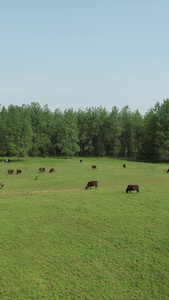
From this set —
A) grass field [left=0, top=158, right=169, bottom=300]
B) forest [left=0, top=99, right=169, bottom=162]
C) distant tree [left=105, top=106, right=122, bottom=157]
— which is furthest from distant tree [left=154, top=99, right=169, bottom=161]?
grass field [left=0, top=158, right=169, bottom=300]

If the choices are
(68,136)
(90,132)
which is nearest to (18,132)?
(68,136)

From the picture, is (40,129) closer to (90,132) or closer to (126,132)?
(90,132)

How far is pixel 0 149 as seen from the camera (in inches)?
3553

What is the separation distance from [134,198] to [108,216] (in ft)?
21.8

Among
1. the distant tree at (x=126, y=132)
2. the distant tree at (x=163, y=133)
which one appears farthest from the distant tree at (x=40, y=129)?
the distant tree at (x=163, y=133)

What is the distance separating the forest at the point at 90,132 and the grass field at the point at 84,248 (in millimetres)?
52382

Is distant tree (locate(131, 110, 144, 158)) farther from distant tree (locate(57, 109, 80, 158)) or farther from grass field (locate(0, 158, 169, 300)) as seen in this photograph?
grass field (locate(0, 158, 169, 300))

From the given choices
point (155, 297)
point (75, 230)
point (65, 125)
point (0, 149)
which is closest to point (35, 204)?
point (75, 230)

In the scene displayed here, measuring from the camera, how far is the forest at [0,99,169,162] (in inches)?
2867

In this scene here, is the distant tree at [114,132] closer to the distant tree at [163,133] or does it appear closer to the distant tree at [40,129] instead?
the distant tree at [163,133]

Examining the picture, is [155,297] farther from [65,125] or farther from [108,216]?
[65,125]

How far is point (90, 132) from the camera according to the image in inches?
3935

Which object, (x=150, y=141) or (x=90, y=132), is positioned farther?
(x=90, y=132)

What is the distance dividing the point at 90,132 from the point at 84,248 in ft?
285
